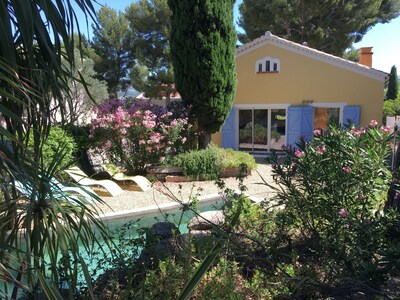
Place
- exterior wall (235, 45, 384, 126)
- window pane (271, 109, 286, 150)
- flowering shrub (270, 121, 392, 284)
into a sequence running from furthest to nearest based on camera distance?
window pane (271, 109, 286, 150) < exterior wall (235, 45, 384, 126) < flowering shrub (270, 121, 392, 284)

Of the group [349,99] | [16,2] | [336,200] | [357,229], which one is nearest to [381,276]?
[357,229]

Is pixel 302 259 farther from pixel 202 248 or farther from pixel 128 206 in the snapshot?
pixel 128 206

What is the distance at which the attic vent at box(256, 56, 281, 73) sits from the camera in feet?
49.4

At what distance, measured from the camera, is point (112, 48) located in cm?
2909

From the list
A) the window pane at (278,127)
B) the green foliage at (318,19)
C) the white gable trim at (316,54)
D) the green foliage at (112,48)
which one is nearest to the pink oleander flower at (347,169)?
the white gable trim at (316,54)

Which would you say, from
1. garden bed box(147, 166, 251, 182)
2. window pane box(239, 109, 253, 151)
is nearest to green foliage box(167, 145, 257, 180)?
garden bed box(147, 166, 251, 182)

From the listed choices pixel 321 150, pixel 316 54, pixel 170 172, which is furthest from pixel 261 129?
pixel 321 150

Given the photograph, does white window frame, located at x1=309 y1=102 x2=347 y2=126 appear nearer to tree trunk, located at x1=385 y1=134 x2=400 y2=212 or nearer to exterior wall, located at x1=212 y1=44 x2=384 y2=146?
exterior wall, located at x1=212 y1=44 x2=384 y2=146

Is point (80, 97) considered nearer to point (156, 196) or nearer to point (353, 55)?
point (156, 196)

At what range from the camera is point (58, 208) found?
210cm

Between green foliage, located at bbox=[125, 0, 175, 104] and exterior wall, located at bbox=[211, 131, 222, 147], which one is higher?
green foliage, located at bbox=[125, 0, 175, 104]

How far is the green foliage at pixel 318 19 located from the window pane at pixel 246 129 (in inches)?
390

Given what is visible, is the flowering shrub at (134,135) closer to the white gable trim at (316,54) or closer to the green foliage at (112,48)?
the white gable trim at (316,54)

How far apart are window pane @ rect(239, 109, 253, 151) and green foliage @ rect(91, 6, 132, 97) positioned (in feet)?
52.9
